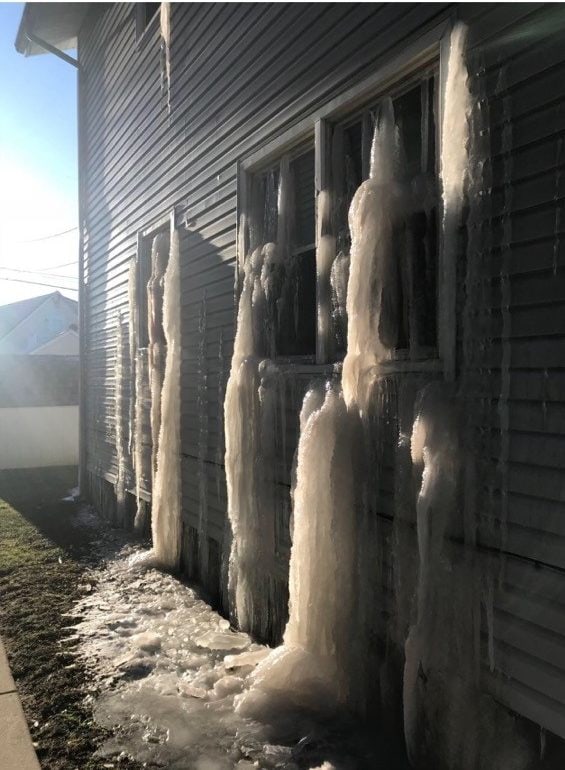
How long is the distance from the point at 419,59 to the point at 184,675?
3809 millimetres

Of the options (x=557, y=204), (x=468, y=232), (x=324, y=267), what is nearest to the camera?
(x=557, y=204)

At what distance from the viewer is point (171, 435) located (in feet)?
20.5

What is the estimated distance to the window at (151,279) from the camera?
268 inches

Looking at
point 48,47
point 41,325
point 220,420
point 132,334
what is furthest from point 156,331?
point 41,325

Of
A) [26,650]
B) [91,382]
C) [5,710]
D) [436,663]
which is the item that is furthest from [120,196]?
[436,663]

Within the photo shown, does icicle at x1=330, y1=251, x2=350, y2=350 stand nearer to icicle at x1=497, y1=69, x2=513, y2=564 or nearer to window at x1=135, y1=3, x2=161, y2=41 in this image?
icicle at x1=497, y1=69, x2=513, y2=564

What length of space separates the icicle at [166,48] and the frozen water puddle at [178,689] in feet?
16.9

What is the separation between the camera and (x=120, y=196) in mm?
8430

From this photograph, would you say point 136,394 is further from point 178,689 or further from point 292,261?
point 178,689

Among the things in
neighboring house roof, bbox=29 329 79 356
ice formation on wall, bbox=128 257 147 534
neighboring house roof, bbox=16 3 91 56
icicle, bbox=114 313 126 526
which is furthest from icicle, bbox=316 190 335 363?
neighboring house roof, bbox=29 329 79 356

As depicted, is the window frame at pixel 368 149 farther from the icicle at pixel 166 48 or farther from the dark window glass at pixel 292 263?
the icicle at pixel 166 48

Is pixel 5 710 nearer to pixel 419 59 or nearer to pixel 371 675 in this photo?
pixel 371 675

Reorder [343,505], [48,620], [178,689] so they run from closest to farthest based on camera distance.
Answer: [343,505] < [178,689] < [48,620]

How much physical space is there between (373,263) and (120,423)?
A: 622 cm
